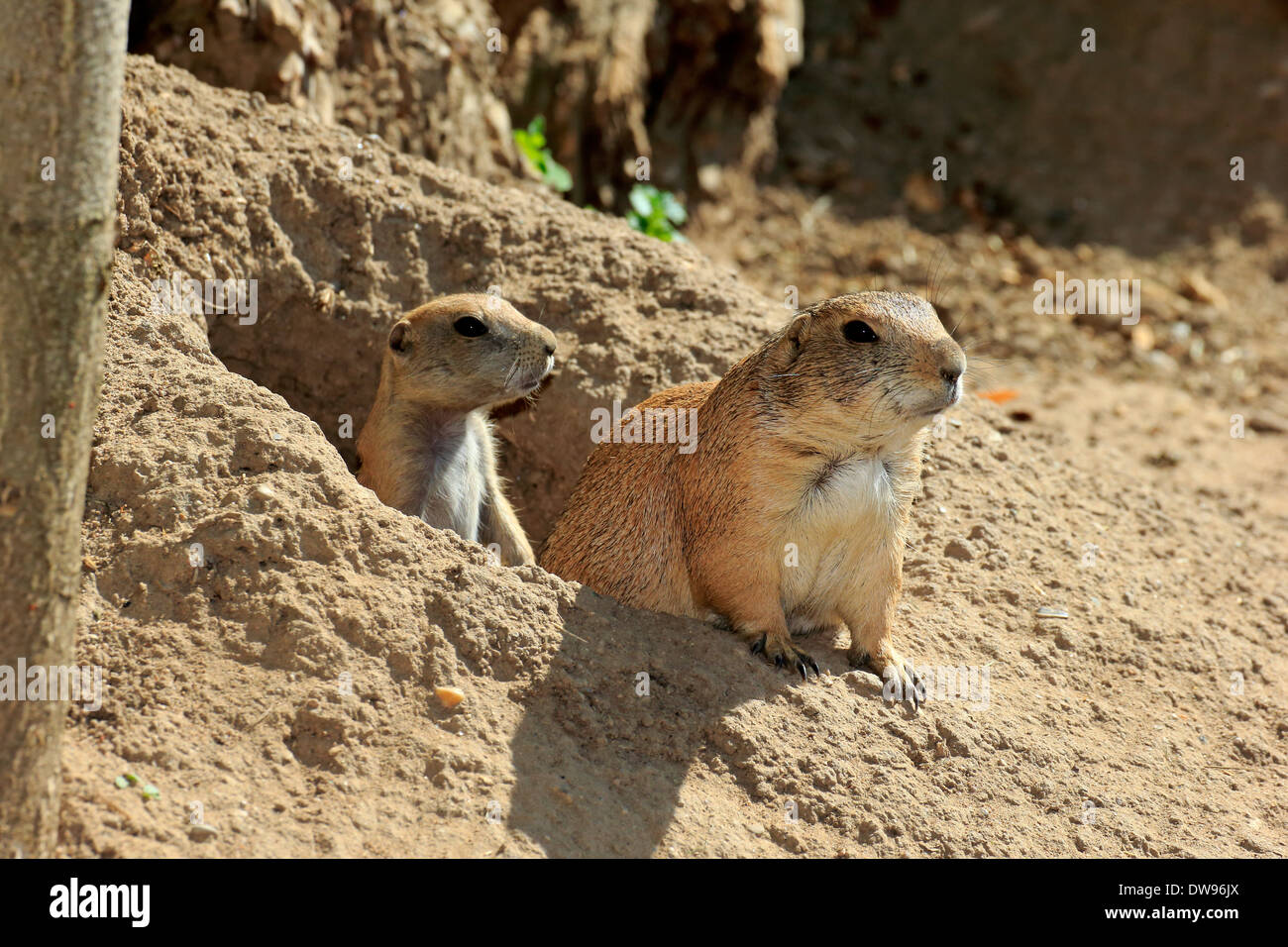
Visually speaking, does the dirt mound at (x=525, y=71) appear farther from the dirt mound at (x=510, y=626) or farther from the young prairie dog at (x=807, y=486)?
the young prairie dog at (x=807, y=486)

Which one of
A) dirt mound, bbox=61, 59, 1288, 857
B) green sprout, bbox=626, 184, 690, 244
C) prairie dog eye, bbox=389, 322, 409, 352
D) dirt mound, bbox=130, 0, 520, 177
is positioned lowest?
dirt mound, bbox=61, 59, 1288, 857

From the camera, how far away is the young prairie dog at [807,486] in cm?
530

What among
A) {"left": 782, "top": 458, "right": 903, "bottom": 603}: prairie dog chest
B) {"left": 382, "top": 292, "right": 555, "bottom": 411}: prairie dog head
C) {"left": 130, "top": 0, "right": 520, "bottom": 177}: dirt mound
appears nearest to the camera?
{"left": 782, "top": 458, "right": 903, "bottom": 603}: prairie dog chest

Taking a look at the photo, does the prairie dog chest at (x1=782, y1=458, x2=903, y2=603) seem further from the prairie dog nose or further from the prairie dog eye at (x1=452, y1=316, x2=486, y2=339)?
the prairie dog eye at (x1=452, y1=316, x2=486, y2=339)

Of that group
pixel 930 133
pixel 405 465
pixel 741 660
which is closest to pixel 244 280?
pixel 405 465

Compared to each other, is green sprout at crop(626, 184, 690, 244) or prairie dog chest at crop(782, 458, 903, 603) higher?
green sprout at crop(626, 184, 690, 244)

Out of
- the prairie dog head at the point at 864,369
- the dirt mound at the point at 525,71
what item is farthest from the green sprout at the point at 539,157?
the prairie dog head at the point at 864,369

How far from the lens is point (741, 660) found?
17.7 feet

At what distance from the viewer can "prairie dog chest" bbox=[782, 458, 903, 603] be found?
5.50 m

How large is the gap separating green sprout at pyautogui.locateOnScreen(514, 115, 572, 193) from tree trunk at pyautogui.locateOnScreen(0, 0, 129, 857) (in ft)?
19.6

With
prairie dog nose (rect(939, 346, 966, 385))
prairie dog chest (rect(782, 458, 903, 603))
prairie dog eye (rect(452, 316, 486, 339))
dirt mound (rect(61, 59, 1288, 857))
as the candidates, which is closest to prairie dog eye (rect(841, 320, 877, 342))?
prairie dog nose (rect(939, 346, 966, 385))

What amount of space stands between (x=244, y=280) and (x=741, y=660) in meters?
3.16

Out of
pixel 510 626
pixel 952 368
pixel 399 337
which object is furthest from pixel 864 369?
pixel 399 337

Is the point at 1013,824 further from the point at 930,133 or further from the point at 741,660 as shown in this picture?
the point at 930,133
